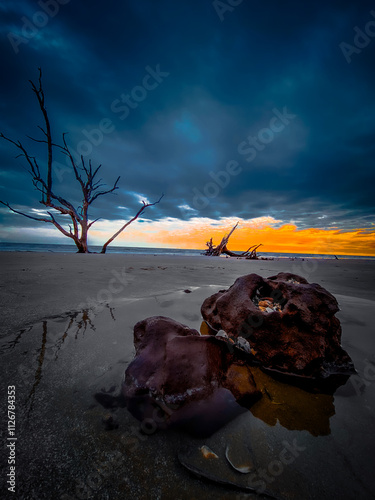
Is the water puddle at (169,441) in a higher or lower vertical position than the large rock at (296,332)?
lower

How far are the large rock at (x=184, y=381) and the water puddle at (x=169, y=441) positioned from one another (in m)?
0.05

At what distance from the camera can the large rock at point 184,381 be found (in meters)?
1.16

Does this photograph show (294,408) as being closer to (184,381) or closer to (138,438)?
(184,381)

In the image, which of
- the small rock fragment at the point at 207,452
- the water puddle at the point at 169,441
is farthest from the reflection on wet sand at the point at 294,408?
the small rock fragment at the point at 207,452

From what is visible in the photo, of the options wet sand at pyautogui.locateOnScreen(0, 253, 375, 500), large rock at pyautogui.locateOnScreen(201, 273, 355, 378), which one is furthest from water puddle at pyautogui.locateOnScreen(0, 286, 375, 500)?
large rock at pyautogui.locateOnScreen(201, 273, 355, 378)

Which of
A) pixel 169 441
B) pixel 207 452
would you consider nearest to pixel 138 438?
pixel 169 441

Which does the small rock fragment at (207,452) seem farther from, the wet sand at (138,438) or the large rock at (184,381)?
the large rock at (184,381)

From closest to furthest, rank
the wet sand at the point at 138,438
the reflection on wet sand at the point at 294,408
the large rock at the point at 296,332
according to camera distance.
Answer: the wet sand at the point at 138,438 → the reflection on wet sand at the point at 294,408 → the large rock at the point at 296,332

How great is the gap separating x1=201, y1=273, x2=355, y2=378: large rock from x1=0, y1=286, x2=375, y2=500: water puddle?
158 millimetres

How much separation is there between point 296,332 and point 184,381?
101cm

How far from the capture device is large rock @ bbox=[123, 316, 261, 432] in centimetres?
116

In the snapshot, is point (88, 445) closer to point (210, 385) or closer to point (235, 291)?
point (210, 385)

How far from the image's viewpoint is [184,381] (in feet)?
4.22

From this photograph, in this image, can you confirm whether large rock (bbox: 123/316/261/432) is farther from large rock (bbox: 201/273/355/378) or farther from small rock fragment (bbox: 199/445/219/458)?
large rock (bbox: 201/273/355/378)
